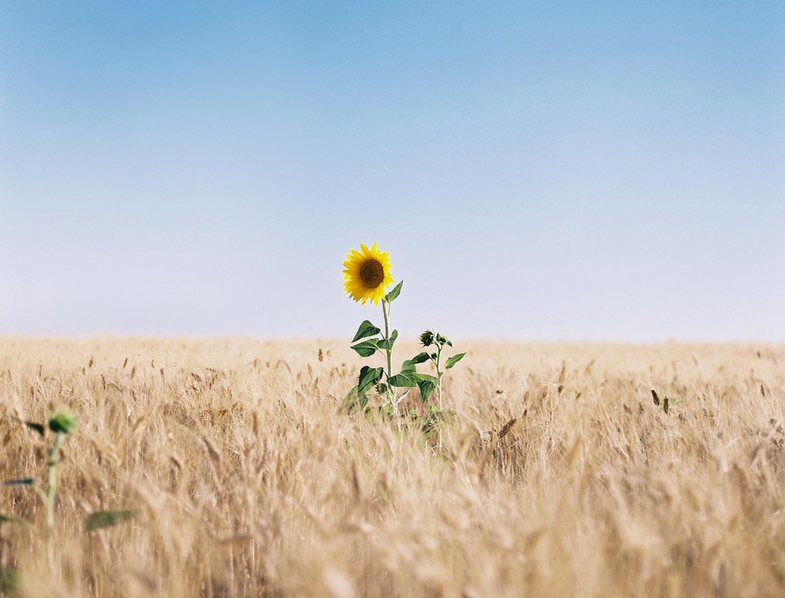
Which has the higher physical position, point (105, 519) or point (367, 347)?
point (367, 347)

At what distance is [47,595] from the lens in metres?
1.43

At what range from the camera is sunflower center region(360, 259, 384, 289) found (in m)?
3.46

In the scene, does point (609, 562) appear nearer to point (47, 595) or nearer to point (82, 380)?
point (47, 595)

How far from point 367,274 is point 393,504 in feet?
4.93

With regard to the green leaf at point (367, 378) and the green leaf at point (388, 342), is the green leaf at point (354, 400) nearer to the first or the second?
the green leaf at point (367, 378)

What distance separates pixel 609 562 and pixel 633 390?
3522 millimetres

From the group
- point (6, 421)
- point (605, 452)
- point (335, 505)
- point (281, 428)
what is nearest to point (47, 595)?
point (335, 505)

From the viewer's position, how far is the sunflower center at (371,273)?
11.4 ft

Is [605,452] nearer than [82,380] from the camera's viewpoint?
Yes

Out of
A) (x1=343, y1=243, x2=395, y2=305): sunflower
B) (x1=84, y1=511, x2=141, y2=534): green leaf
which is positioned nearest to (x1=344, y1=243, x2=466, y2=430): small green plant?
(x1=343, y1=243, x2=395, y2=305): sunflower

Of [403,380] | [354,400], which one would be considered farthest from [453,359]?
[354,400]

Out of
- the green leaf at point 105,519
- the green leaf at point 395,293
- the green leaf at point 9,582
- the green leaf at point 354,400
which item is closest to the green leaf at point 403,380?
the green leaf at point 354,400

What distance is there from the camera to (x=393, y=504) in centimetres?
227

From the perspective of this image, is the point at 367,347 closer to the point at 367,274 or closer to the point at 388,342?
the point at 388,342
